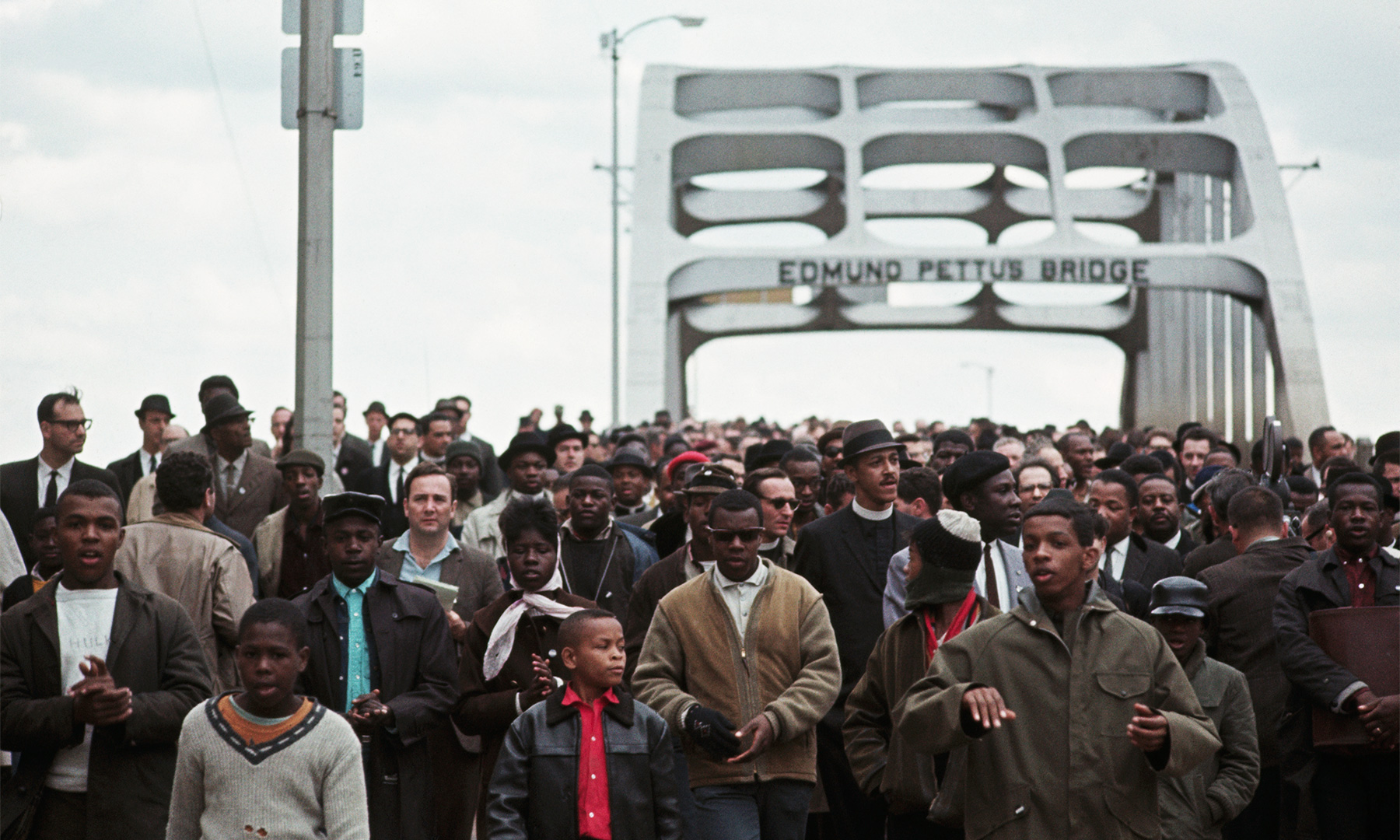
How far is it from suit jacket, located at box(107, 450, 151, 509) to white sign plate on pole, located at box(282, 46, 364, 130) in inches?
127

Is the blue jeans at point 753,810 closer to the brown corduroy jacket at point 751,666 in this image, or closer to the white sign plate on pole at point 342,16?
the brown corduroy jacket at point 751,666

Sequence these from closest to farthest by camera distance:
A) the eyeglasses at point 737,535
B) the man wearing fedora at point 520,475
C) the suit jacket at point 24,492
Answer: the eyeglasses at point 737,535, the suit jacket at point 24,492, the man wearing fedora at point 520,475

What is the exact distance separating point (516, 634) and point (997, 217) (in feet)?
156

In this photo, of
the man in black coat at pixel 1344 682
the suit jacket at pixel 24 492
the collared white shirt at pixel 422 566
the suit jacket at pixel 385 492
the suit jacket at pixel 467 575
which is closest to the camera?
the man in black coat at pixel 1344 682

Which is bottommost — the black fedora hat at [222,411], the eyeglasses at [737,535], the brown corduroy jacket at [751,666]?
the brown corduroy jacket at [751,666]

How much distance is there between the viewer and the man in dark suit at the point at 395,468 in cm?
1301

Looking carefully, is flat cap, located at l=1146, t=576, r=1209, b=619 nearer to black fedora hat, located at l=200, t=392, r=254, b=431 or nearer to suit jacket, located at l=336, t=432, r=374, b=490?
black fedora hat, located at l=200, t=392, r=254, b=431

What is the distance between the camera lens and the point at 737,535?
718cm

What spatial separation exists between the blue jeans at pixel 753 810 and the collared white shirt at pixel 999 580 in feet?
3.94

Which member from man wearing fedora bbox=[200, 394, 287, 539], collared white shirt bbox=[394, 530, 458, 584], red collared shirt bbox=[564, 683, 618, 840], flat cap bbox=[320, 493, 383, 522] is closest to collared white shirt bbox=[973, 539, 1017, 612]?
red collared shirt bbox=[564, 683, 618, 840]

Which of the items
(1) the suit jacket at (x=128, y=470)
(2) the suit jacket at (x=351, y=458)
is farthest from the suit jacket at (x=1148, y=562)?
(2) the suit jacket at (x=351, y=458)

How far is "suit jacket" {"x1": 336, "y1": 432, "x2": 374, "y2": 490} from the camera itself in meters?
14.6

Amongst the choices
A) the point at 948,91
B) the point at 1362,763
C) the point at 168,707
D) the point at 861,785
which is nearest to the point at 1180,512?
the point at 1362,763

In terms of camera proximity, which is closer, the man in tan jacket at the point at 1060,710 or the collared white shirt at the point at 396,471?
the man in tan jacket at the point at 1060,710
